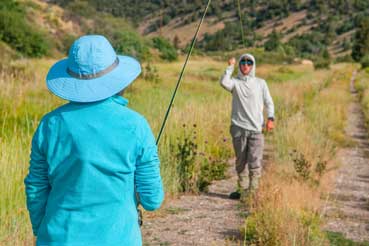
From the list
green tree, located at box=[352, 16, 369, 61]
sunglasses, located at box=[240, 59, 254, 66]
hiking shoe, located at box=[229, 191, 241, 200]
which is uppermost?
green tree, located at box=[352, 16, 369, 61]

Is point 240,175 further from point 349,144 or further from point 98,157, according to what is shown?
point 349,144

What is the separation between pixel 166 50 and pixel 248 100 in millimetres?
45129

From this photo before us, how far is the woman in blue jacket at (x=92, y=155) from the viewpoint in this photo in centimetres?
258

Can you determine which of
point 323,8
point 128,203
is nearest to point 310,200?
point 128,203

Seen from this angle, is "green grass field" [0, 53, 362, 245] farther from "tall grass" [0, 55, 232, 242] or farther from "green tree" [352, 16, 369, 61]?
"green tree" [352, 16, 369, 61]

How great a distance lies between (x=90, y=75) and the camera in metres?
2.67

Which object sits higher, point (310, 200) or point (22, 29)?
point (22, 29)

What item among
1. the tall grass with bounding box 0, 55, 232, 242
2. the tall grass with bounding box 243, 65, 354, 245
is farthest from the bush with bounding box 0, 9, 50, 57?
the tall grass with bounding box 243, 65, 354, 245

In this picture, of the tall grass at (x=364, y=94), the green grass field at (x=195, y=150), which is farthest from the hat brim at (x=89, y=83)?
the tall grass at (x=364, y=94)

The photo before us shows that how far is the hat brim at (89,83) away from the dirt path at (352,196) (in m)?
3.95

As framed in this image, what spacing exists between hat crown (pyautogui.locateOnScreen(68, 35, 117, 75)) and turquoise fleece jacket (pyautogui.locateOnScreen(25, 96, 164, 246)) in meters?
0.14

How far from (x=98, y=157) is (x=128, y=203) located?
259mm

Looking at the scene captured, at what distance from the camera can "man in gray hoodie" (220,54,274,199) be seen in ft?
24.1

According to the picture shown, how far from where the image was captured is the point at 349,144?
44.8ft
